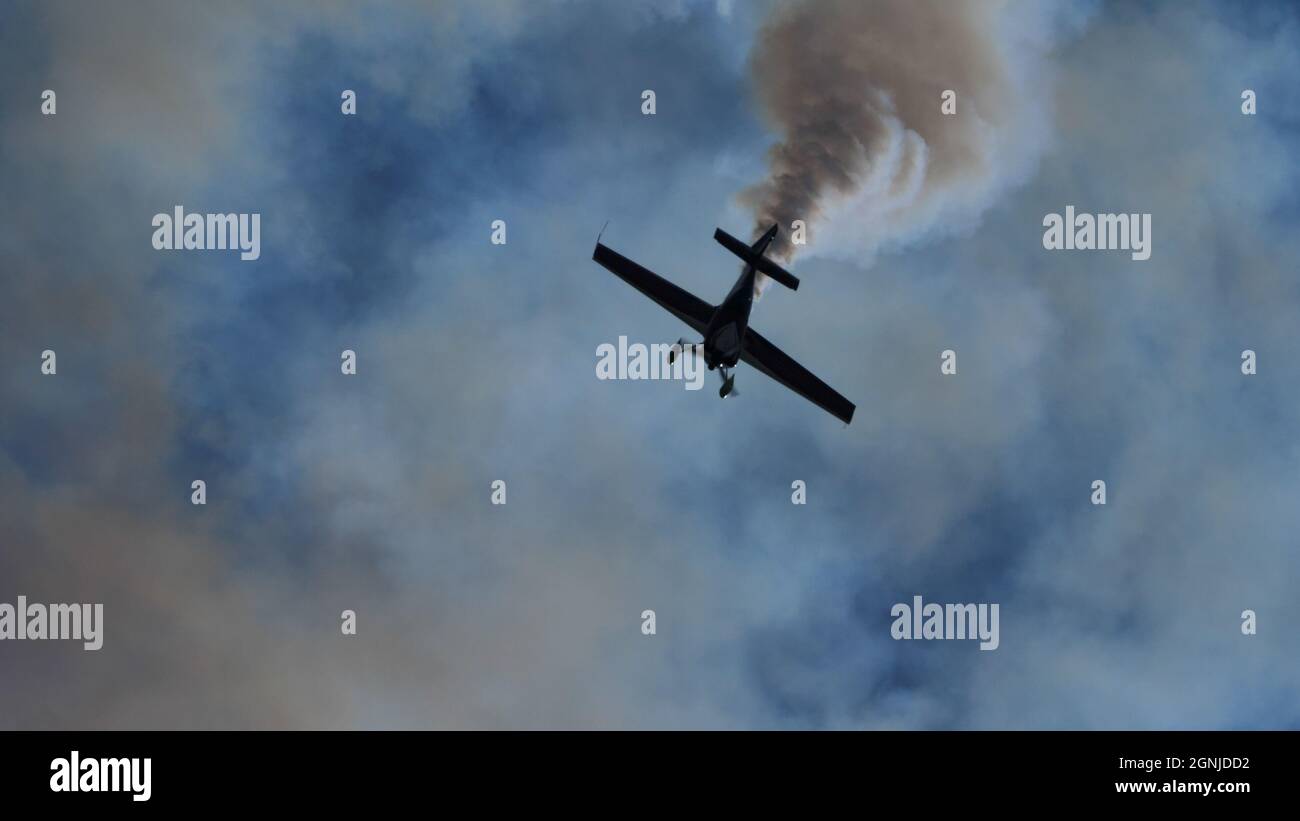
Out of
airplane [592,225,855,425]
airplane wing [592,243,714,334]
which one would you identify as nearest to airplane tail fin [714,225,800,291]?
airplane [592,225,855,425]

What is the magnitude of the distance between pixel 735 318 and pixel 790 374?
7.06m

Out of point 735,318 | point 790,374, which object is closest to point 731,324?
point 735,318

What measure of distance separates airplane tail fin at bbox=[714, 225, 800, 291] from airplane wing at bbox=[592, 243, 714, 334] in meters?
5.40

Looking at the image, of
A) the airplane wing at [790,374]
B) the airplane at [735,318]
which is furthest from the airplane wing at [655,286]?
the airplane wing at [790,374]

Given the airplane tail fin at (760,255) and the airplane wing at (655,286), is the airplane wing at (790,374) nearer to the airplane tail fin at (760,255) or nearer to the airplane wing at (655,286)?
the airplane wing at (655,286)

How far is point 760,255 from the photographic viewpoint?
55.8 metres

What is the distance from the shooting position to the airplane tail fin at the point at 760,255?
5488 centimetres

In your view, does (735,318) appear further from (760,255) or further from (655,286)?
(655,286)

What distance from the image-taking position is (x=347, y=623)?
249 feet
